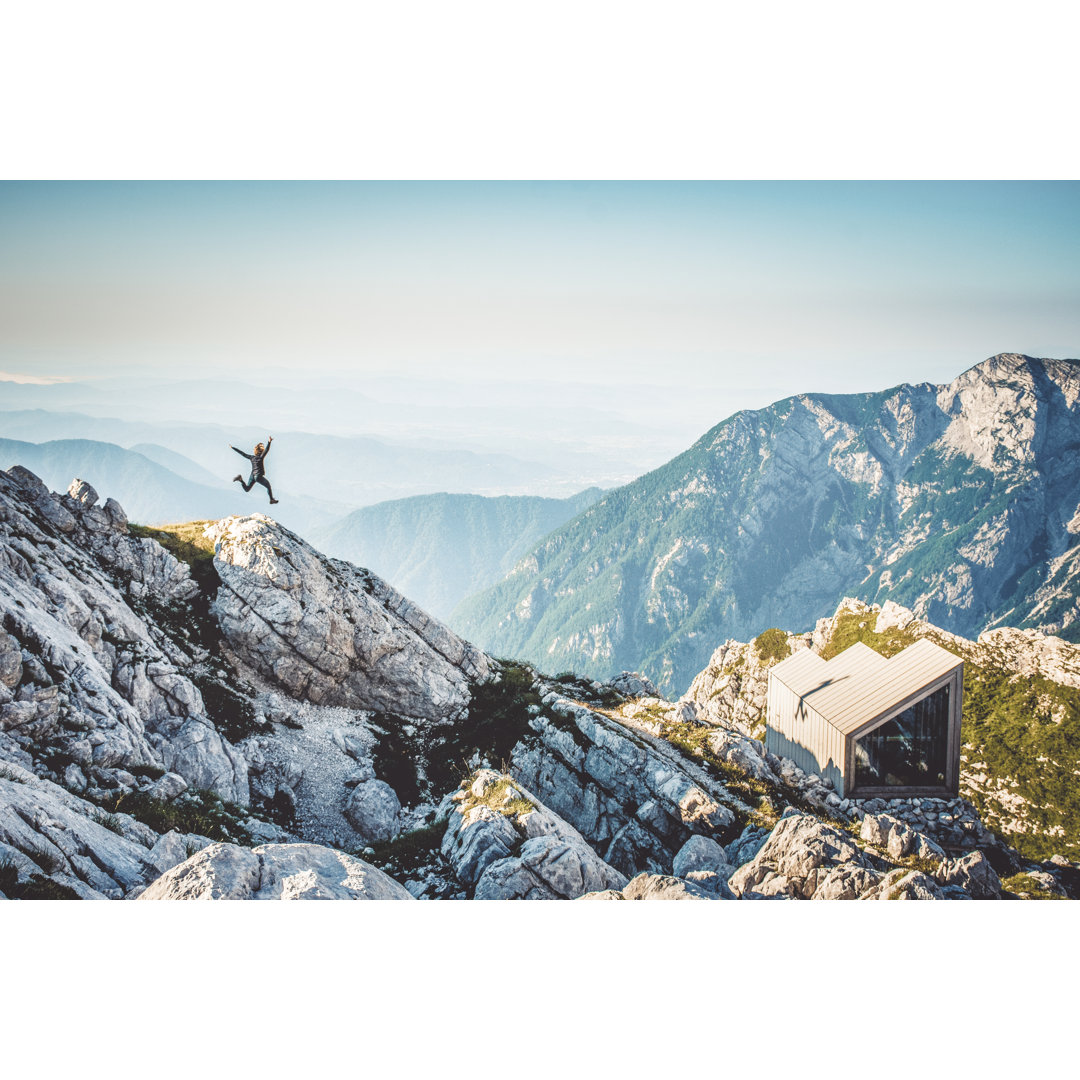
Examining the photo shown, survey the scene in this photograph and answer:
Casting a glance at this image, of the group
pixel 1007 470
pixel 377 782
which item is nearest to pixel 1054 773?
pixel 377 782

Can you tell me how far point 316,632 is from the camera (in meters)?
19.9

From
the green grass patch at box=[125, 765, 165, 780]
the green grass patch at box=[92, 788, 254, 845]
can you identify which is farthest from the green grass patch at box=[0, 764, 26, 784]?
the green grass patch at box=[125, 765, 165, 780]

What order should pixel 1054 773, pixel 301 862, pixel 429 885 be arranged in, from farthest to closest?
pixel 1054 773, pixel 429 885, pixel 301 862

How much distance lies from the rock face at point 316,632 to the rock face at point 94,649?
1662mm

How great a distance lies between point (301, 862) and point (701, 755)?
42.0 feet

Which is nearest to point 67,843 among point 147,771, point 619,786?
point 147,771

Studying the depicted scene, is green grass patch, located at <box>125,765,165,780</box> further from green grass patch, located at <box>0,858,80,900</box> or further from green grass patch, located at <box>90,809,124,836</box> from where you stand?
green grass patch, located at <box>0,858,80,900</box>

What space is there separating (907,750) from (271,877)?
56.7ft

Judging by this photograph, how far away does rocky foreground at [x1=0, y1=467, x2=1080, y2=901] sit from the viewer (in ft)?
31.7

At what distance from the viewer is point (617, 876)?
11.4m

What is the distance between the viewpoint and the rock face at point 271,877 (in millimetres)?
7973

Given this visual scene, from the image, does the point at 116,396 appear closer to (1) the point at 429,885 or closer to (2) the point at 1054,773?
(1) the point at 429,885

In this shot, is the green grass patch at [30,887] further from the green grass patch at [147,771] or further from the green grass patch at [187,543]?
the green grass patch at [187,543]

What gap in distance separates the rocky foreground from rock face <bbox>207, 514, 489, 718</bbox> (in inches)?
2.7
